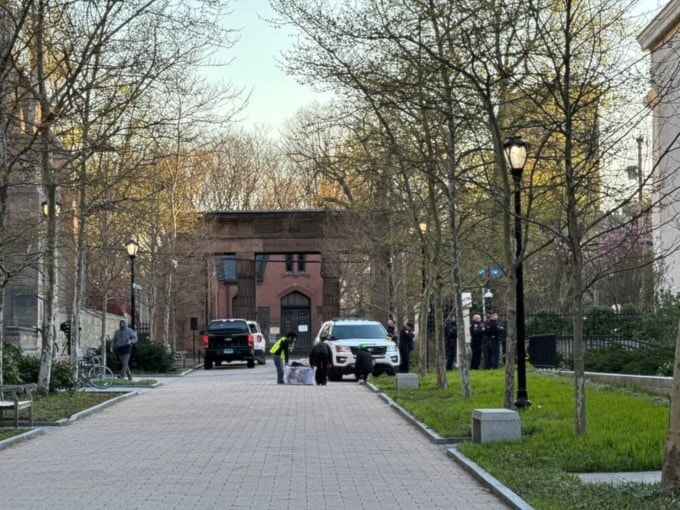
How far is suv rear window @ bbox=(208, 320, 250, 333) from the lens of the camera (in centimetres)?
4853

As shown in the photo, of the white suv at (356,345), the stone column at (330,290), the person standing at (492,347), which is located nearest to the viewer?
the person standing at (492,347)

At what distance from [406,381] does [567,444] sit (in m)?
14.2

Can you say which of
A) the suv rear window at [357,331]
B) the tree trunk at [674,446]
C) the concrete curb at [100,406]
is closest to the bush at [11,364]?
the concrete curb at [100,406]

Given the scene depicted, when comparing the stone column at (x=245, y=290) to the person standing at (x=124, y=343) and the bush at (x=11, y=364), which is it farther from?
the bush at (x=11, y=364)

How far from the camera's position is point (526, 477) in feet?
37.6

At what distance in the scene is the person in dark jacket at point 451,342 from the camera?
36656mm

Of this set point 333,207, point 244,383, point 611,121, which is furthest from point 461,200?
point 333,207

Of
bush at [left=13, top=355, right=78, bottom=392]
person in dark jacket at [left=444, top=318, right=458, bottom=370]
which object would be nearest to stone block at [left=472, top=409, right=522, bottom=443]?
bush at [left=13, top=355, right=78, bottom=392]

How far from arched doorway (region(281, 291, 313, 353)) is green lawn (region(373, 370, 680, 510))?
2269 inches

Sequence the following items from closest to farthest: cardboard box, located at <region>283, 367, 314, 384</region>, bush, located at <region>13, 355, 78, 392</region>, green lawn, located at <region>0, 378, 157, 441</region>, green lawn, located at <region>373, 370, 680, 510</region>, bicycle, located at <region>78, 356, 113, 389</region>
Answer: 1. green lawn, located at <region>373, 370, 680, 510</region>
2. green lawn, located at <region>0, 378, 157, 441</region>
3. bush, located at <region>13, 355, 78, 392</region>
4. bicycle, located at <region>78, 356, 113, 389</region>
5. cardboard box, located at <region>283, 367, 314, 384</region>

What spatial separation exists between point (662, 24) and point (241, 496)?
1221 inches

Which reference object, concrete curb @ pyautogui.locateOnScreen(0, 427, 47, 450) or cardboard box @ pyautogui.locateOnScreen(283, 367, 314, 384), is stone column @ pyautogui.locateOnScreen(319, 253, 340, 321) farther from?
concrete curb @ pyautogui.locateOnScreen(0, 427, 47, 450)

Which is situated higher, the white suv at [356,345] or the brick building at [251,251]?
the brick building at [251,251]

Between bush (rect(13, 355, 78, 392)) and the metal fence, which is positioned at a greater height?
the metal fence
